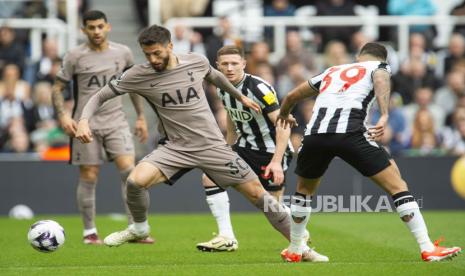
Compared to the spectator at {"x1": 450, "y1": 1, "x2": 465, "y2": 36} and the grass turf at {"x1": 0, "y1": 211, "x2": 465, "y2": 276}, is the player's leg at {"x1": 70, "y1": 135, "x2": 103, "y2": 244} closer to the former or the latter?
the grass turf at {"x1": 0, "y1": 211, "x2": 465, "y2": 276}

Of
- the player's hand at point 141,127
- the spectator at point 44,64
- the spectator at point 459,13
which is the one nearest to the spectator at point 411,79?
the spectator at point 459,13

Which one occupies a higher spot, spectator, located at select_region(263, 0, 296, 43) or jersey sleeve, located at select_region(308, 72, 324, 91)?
jersey sleeve, located at select_region(308, 72, 324, 91)

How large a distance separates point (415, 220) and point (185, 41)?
10.5 m

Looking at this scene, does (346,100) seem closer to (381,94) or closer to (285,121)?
(381,94)

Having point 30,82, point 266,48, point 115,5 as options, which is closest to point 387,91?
point 266,48

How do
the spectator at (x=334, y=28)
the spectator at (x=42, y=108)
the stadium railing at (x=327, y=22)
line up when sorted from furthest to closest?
1. the spectator at (x=334, y=28)
2. the stadium railing at (x=327, y=22)
3. the spectator at (x=42, y=108)

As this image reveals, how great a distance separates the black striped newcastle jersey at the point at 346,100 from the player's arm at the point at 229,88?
721 mm

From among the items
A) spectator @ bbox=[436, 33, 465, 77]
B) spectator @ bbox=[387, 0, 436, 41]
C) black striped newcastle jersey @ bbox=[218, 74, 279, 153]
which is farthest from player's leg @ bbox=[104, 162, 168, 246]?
spectator @ bbox=[387, 0, 436, 41]

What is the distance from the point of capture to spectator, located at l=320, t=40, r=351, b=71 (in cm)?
1930

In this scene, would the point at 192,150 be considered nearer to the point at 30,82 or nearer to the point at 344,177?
the point at 344,177

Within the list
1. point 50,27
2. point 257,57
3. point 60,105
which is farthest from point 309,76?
point 60,105

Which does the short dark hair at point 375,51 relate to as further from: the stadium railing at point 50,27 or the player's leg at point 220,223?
the stadium railing at point 50,27

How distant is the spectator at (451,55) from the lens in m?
19.9

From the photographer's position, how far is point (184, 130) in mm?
→ 9891
